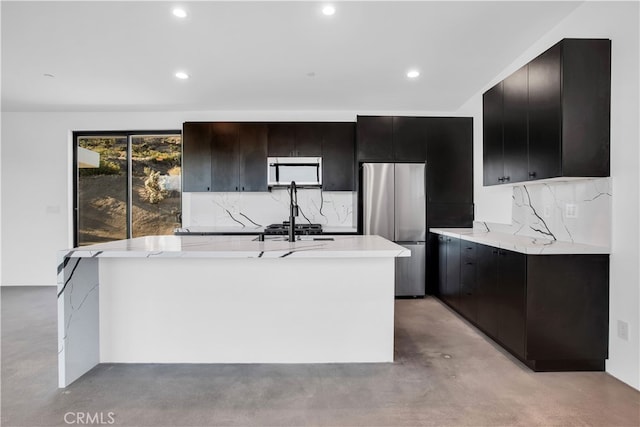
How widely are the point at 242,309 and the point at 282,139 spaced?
8.91 feet

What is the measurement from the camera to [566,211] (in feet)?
8.49

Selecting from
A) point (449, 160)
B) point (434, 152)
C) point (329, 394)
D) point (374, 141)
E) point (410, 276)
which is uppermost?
point (374, 141)

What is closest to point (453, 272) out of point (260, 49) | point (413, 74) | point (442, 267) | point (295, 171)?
point (442, 267)

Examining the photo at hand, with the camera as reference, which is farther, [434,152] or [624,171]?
[434,152]

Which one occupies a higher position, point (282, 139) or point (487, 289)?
point (282, 139)

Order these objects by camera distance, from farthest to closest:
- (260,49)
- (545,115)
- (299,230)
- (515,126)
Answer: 1. (299,230)
2. (260,49)
3. (515,126)
4. (545,115)

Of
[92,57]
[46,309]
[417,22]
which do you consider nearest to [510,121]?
[417,22]

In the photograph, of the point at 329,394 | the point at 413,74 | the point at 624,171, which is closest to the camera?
the point at 329,394

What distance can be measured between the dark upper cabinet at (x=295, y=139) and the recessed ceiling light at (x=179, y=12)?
2.15 meters

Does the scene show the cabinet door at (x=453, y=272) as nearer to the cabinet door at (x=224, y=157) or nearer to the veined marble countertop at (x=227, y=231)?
the veined marble countertop at (x=227, y=231)

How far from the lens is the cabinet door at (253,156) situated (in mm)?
4500

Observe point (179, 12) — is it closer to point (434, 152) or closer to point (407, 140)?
point (407, 140)

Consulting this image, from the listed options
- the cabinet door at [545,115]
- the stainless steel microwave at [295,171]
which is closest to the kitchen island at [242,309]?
the cabinet door at [545,115]

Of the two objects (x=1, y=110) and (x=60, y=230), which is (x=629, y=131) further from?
(x=1, y=110)
